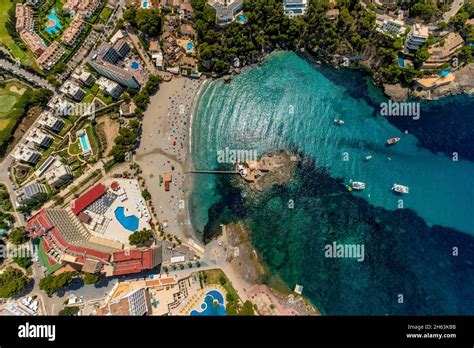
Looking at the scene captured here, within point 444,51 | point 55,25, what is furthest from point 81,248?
point 444,51

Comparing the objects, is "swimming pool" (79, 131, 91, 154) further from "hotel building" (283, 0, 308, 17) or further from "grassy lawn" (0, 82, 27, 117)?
"hotel building" (283, 0, 308, 17)

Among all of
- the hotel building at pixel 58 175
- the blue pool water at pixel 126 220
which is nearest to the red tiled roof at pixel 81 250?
the blue pool water at pixel 126 220

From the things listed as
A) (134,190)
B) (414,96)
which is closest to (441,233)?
(414,96)

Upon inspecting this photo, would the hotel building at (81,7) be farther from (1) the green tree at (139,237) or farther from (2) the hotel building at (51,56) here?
(1) the green tree at (139,237)

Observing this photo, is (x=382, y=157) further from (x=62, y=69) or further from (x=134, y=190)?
(x=62, y=69)

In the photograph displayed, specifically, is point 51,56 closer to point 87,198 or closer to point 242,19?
point 87,198
